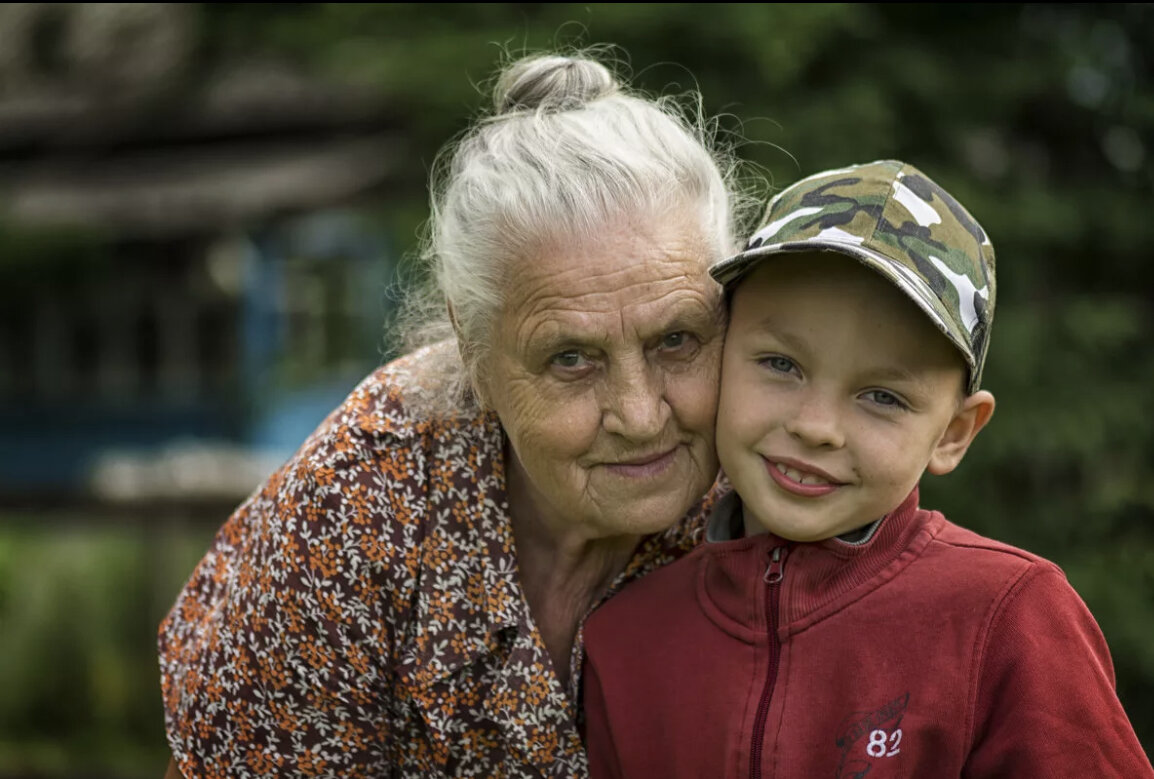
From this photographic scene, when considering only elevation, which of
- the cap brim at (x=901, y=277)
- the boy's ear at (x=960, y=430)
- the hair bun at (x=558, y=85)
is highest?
the hair bun at (x=558, y=85)

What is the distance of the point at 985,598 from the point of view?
191 centimetres

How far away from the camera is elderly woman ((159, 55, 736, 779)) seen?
7.39 feet

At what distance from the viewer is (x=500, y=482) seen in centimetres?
254

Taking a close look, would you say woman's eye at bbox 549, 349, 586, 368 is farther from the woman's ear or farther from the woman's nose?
the woman's ear

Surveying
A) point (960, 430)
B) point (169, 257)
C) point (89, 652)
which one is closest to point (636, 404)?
point (960, 430)

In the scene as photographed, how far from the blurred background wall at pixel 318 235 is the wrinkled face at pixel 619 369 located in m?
0.98

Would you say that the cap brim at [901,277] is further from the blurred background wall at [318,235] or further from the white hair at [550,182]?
the blurred background wall at [318,235]

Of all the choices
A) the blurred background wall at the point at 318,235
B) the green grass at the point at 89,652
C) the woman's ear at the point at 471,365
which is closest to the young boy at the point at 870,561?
the woman's ear at the point at 471,365

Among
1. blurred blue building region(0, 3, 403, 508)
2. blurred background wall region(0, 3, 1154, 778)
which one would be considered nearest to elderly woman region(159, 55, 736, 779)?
blurred background wall region(0, 3, 1154, 778)

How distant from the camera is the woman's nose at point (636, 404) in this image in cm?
221

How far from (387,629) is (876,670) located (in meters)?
0.97

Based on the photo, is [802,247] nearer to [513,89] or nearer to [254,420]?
[513,89]

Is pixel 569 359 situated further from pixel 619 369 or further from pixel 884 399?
pixel 884 399

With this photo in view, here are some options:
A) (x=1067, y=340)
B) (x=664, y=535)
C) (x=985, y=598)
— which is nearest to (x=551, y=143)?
(x=664, y=535)
